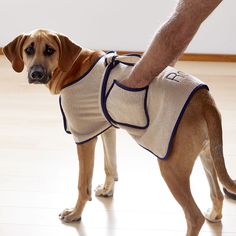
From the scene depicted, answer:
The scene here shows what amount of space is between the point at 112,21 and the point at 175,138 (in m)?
3.00

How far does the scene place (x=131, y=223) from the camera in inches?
82.8

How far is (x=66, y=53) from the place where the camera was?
1988 mm

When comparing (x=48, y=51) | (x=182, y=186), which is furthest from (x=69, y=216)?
(x=48, y=51)

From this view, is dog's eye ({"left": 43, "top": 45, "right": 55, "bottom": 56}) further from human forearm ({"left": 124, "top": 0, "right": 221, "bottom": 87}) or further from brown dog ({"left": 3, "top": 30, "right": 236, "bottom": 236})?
human forearm ({"left": 124, "top": 0, "right": 221, "bottom": 87})

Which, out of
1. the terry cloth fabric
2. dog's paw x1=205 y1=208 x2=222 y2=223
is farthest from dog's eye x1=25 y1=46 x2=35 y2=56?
dog's paw x1=205 y1=208 x2=222 y2=223

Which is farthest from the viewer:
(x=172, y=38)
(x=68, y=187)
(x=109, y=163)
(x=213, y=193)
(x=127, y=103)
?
(x=68, y=187)

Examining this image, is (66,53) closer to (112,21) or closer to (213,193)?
(213,193)

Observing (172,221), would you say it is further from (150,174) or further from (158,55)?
(158,55)

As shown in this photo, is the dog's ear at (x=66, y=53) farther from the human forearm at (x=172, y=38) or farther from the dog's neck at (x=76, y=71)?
the human forearm at (x=172, y=38)

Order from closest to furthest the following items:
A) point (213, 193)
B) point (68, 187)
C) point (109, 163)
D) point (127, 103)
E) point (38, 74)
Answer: point (127, 103) < point (38, 74) < point (213, 193) < point (109, 163) < point (68, 187)

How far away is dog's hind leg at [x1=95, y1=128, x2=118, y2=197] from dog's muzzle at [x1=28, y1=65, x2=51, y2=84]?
15.6 inches

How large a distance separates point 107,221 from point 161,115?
65cm

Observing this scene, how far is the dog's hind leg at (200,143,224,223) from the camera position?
2.03 meters

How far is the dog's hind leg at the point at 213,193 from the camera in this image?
2.03 meters
